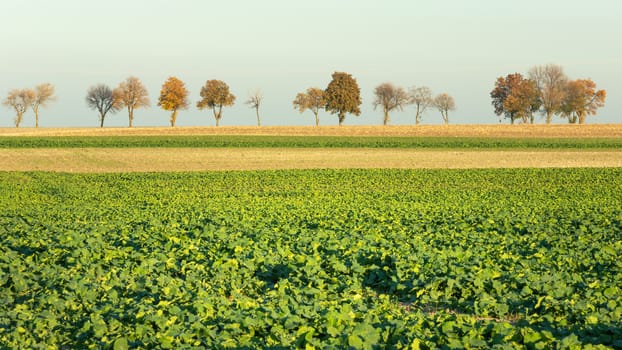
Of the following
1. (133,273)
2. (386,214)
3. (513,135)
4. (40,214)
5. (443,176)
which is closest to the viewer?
(133,273)

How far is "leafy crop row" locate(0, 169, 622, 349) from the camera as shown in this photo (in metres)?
9.62

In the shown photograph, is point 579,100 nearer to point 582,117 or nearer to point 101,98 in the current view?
point 582,117

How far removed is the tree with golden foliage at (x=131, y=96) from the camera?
11812 cm

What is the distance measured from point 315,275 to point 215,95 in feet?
357

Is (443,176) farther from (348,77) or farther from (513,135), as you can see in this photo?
(348,77)

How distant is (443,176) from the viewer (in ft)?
125

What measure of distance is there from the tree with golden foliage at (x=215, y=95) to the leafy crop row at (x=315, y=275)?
94.4 m

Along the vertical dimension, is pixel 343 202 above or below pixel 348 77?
below

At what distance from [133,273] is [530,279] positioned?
→ 6.96 metres

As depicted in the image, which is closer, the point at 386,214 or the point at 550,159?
the point at 386,214

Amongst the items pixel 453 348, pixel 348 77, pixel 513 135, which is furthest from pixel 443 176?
pixel 348 77

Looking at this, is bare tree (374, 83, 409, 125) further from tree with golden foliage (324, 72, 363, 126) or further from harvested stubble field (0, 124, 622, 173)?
harvested stubble field (0, 124, 622, 173)

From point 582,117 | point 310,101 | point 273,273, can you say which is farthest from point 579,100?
point 273,273

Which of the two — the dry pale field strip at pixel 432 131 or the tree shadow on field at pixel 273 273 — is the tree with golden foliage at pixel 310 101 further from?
the tree shadow on field at pixel 273 273
